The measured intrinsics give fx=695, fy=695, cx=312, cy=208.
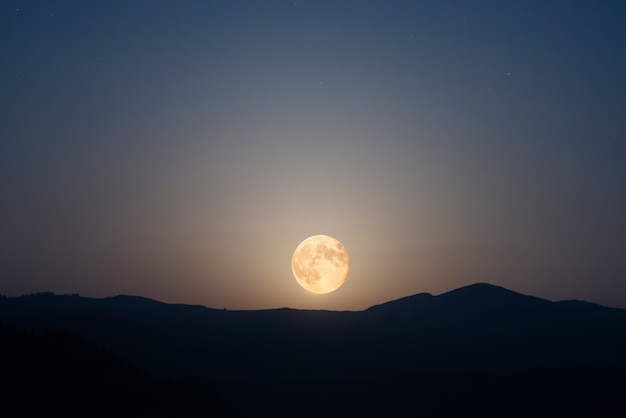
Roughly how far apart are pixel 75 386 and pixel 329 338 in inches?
3480

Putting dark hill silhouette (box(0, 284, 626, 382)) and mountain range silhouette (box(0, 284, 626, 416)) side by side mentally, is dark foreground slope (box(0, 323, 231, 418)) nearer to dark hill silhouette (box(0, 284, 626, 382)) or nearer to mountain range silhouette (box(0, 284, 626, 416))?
mountain range silhouette (box(0, 284, 626, 416))

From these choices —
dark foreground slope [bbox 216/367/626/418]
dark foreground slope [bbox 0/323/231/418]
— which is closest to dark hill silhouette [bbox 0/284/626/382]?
dark foreground slope [bbox 216/367/626/418]

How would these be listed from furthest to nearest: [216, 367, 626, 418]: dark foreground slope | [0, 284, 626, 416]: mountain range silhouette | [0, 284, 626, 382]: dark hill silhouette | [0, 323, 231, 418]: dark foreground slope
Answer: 1. [0, 284, 626, 382]: dark hill silhouette
2. [0, 284, 626, 416]: mountain range silhouette
3. [216, 367, 626, 418]: dark foreground slope
4. [0, 323, 231, 418]: dark foreground slope

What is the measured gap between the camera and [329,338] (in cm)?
13638

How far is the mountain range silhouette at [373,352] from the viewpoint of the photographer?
100188mm

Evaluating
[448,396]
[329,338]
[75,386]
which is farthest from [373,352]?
[75,386]

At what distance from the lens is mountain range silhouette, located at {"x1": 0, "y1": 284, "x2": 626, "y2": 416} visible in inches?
3944

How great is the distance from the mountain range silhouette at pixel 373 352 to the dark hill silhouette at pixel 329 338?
0.28 m

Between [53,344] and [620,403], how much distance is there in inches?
3096

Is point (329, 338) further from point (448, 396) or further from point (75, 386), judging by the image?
point (75, 386)

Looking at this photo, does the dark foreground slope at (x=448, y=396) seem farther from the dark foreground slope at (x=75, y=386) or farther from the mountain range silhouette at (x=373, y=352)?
the dark foreground slope at (x=75, y=386)

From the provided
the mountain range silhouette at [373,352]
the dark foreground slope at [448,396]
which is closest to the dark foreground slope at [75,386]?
the mountain range silhouette at [373,352]

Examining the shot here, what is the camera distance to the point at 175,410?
62.6 meters

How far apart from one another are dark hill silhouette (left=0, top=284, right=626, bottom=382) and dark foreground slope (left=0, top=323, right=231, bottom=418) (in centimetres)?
3926
